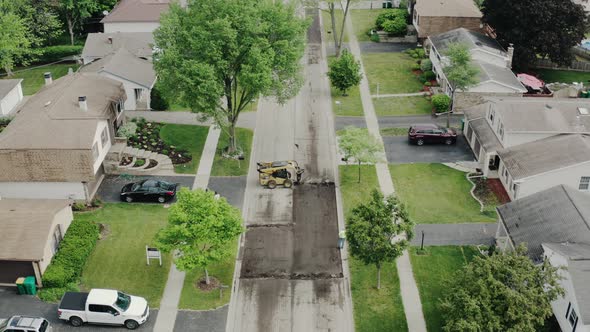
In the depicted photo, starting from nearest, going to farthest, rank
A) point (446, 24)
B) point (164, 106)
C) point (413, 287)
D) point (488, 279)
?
point (488, 279)
point (413, 287)
point (164, 106)
point (446, 24)

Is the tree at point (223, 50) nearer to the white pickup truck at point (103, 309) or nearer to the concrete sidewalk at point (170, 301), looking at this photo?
the concrete sidewalk at point (170, 301)

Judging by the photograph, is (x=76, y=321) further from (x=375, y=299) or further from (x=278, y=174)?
(x=278, y=174)

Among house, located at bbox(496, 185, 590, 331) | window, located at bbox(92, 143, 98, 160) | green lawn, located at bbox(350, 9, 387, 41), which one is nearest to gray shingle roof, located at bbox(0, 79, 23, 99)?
window, located at bbox(92, 143, 98, 160)

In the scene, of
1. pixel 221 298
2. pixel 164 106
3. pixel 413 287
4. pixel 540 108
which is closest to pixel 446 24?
pixel 540 108

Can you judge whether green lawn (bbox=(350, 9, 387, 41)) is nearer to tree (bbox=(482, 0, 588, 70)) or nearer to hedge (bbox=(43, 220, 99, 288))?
tree (bbox=(482, 0, 588, 70))

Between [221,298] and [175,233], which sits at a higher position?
[175,233]

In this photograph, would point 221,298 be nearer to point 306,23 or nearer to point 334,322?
point 334,322

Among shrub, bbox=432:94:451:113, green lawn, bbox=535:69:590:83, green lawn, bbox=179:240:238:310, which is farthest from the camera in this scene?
green lawn, bbox=535:69:590:83
